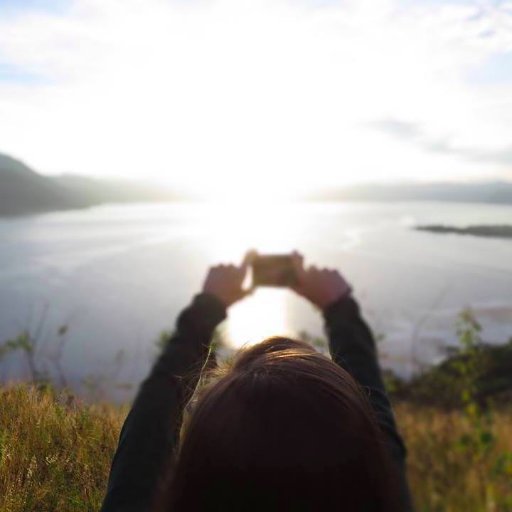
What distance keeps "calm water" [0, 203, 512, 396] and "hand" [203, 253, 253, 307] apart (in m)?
6.77

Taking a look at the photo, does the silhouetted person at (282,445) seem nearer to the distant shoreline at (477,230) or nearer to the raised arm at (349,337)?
the raised arm at (349,337)

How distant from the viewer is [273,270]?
72.9 inches

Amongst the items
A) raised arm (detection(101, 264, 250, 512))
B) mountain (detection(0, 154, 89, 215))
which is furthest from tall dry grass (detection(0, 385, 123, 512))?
mountain (detection(0, 154, 89, 215))

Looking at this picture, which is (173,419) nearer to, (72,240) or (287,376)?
(287,376)

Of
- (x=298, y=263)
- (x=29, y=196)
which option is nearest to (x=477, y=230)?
(x=29, y=196)

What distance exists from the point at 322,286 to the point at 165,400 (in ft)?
2.03

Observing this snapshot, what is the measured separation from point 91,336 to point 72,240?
86.9ft

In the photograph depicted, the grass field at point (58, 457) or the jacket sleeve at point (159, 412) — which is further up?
the jacket sleeve at point (159, 412)

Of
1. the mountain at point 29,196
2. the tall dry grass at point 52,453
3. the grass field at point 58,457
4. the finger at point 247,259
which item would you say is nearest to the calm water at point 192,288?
the grass field at point 58,457

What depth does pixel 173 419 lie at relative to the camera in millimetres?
1342

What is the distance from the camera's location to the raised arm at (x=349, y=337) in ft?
4.23

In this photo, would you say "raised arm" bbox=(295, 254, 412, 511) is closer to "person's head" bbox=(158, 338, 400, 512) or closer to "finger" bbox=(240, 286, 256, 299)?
"finger" bbox=(240, 286, 256, 299)

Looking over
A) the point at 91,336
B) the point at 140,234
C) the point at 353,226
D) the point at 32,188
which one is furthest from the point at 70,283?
the point at 32,188

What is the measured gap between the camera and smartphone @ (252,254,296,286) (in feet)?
5.96
